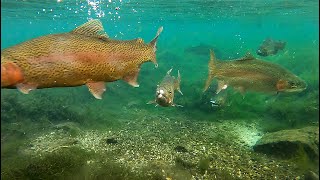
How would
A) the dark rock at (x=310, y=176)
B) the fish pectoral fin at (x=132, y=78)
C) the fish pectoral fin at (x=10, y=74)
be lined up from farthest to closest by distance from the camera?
the dark rock at (x=310, y=176) < the fish pectoral fin at (x=132, y=78) < the fish pectoral fin at (x=10, y=74)

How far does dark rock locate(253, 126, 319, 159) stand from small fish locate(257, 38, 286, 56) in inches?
188

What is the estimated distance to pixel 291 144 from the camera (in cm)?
812

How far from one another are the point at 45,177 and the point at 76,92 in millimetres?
13879

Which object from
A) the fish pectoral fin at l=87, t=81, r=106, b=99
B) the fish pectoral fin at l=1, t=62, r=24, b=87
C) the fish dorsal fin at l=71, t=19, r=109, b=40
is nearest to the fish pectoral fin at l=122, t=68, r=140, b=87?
the fish pectoral fin at l=87, t=81, r=106, b=99

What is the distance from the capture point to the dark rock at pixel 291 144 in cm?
773

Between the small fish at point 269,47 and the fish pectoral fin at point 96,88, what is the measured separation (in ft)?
33.7

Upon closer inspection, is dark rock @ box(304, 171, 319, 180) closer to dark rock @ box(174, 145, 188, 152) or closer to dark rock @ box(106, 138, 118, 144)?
dark rock @ box(174, 145, 188, 152)

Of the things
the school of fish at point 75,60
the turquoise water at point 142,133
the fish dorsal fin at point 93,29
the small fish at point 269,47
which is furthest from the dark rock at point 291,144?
the fish dorsal fin at point 93,29

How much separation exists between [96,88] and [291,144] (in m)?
6.15

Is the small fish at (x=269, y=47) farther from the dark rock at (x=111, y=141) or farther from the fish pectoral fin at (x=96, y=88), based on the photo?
the fish pectoral fin at (x=96, y=88)

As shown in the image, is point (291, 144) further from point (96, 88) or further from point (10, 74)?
point (10, 74)

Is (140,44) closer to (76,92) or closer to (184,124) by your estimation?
(184,124)

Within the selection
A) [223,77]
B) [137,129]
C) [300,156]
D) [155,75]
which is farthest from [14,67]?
[155,75]

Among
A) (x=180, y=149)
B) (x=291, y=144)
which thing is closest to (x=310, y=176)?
(x=291, y=144)
